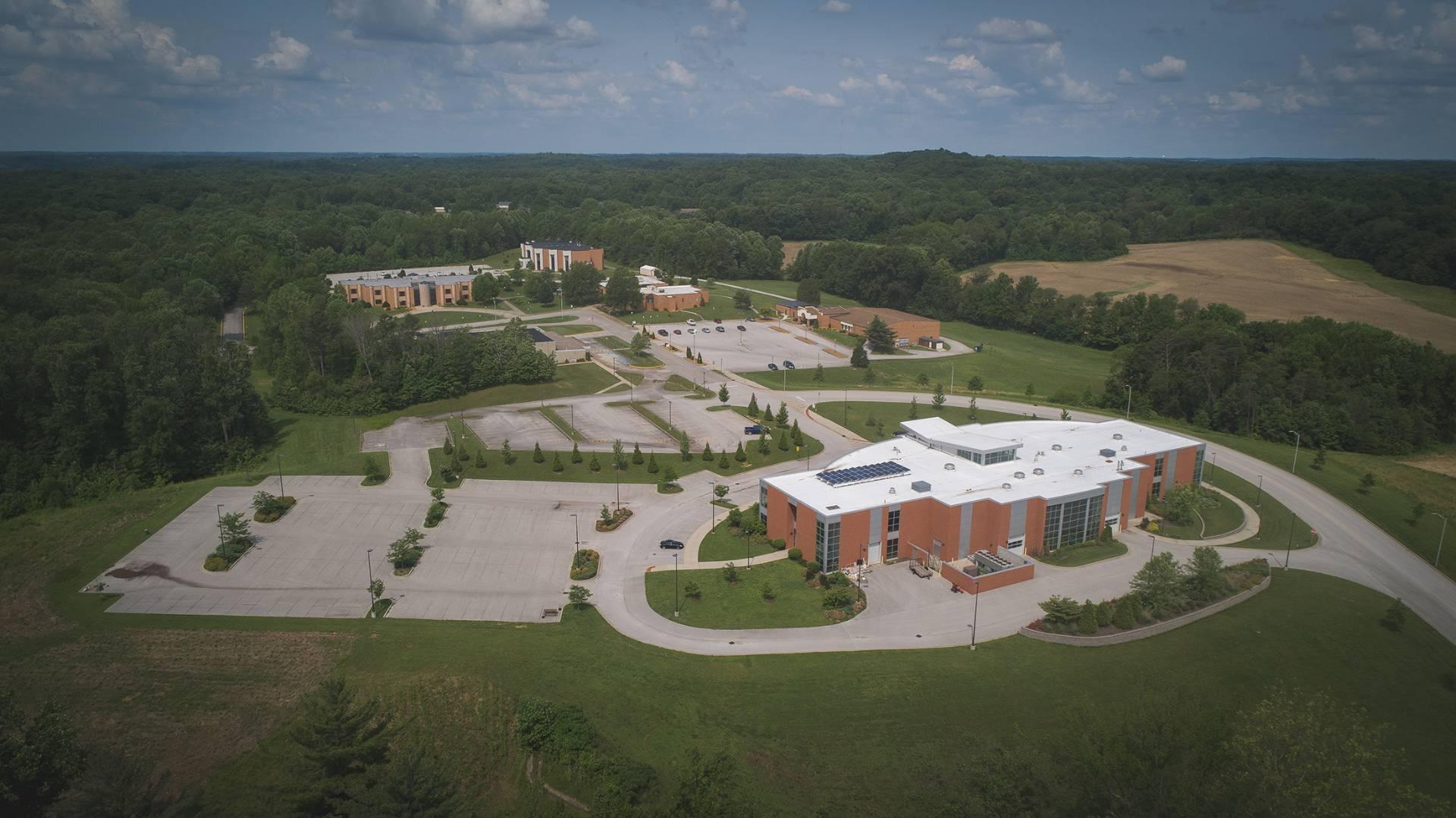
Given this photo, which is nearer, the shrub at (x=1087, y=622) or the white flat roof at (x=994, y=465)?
the shrub at (x=1087, y=622)

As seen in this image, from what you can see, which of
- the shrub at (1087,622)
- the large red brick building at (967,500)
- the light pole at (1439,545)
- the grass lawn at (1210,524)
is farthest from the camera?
the grass lawn at (1210,524)

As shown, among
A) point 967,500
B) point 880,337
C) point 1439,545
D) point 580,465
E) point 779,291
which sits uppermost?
point 779,291

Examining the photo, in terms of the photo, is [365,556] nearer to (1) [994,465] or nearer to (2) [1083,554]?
(1) [994,465]

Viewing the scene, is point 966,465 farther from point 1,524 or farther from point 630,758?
point 1,524

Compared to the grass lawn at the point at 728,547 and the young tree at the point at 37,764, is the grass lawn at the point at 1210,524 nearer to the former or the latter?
the grass lawn at the point at 728,547

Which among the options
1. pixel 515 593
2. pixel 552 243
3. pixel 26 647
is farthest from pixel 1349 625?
pixel 552 243

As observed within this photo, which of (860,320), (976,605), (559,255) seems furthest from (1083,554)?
(559,255)

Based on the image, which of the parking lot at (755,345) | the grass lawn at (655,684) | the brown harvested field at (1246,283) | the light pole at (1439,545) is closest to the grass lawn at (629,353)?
the parking lot at (755,345)
